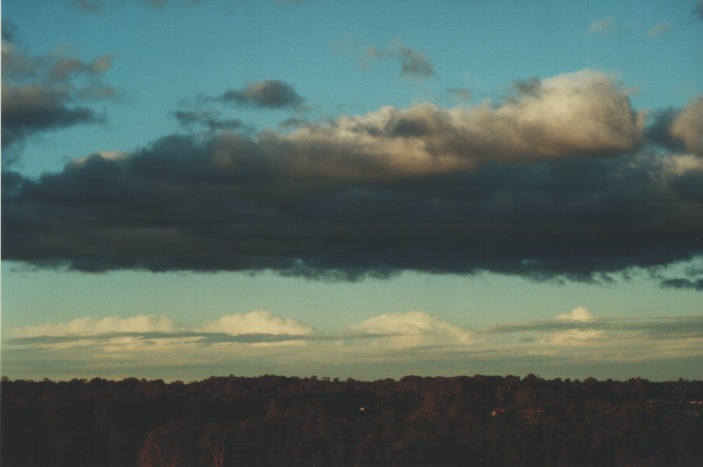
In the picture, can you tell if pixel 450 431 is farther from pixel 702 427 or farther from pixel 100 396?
pixel 100 396

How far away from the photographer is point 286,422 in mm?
65750

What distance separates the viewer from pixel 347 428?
65.1m

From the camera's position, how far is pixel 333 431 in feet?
212

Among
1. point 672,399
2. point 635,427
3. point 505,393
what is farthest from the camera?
point 505,393

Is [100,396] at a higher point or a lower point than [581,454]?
higher

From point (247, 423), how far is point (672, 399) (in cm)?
2847

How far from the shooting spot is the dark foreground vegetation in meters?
61.6

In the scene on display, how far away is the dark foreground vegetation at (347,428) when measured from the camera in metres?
61.6

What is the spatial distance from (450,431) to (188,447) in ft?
56.6

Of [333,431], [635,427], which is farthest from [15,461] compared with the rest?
[635,427]

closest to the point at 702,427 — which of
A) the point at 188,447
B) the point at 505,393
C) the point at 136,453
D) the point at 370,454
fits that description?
the point at 505,393

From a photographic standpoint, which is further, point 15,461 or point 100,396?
point 100,396

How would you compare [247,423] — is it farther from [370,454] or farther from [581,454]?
[581,454]

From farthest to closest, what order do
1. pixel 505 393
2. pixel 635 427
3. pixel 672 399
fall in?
pixel 505 393 < pixel 672 399 < pixel 635 427
